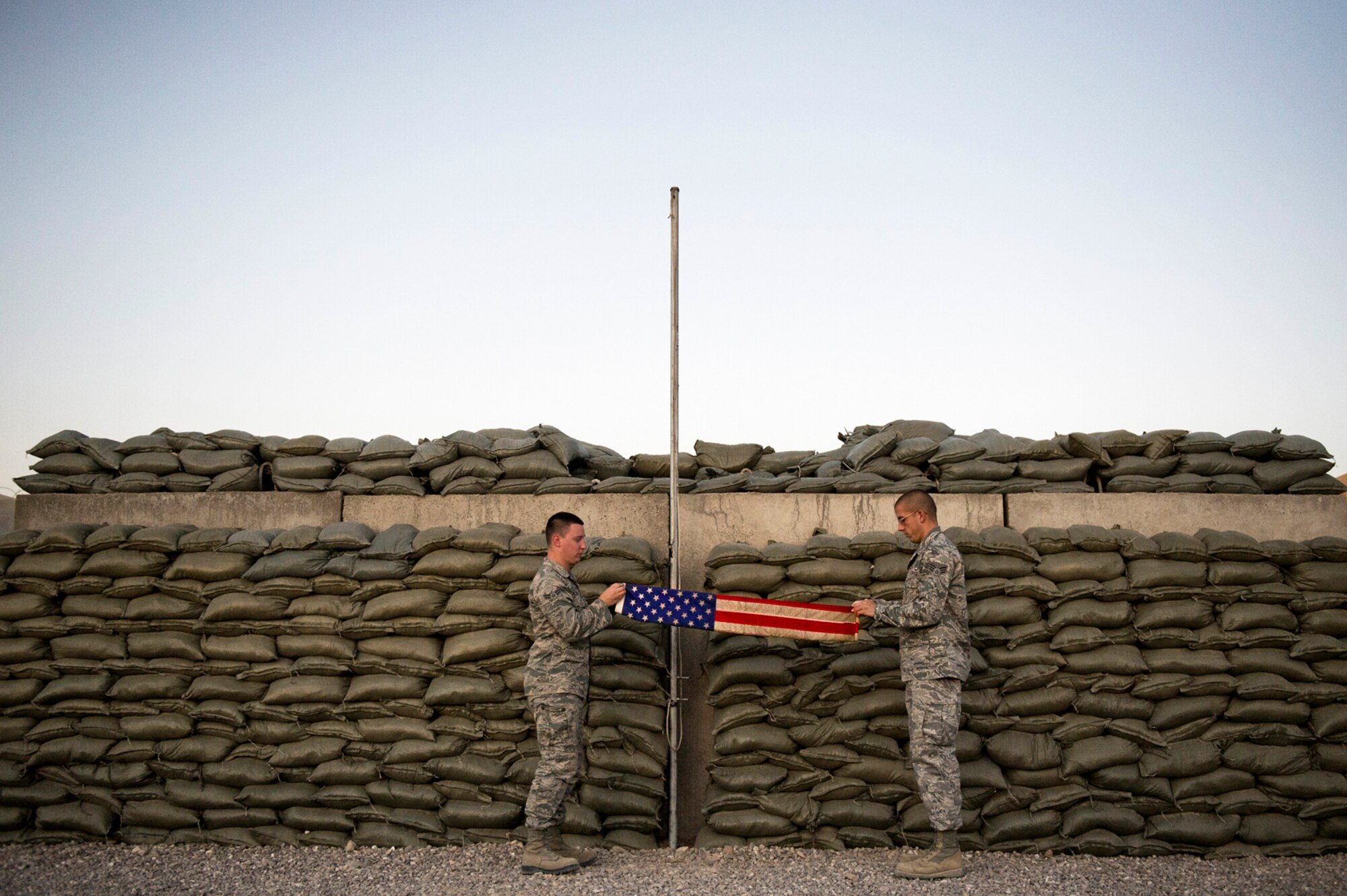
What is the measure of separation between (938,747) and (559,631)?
179 centimetres

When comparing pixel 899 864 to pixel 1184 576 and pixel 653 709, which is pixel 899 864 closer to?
pixel 653 709

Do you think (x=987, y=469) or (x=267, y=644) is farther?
(x=987, y=469)

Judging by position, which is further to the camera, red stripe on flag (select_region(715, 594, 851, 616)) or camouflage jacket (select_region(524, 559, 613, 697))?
red stripe on flag (select_region(715, 594, 851, 616))

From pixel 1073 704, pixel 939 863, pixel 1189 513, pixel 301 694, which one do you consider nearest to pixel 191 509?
pixel 301 694

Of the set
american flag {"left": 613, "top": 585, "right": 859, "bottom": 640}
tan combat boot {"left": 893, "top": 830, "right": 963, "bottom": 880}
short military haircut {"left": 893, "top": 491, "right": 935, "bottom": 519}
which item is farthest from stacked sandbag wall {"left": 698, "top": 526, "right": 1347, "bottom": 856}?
short military haircut {"left": 893, "top": 491, "right": 935, "bottom": 519}

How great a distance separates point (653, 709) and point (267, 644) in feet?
6.71

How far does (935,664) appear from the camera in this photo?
4406 mm

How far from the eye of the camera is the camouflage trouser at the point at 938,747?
170 inches

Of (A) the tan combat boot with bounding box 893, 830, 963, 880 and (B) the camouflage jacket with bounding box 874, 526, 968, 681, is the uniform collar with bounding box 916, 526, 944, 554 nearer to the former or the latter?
(B) the camouflage jacket with bounding box 874, 526, 968, 681

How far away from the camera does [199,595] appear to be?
5141 millimetres

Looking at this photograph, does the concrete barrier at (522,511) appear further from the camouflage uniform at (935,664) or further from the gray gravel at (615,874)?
the gray gravel at (615,874)

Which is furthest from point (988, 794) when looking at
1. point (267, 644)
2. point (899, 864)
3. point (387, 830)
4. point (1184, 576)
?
point (267, 644)

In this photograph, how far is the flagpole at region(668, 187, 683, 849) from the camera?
195 inches

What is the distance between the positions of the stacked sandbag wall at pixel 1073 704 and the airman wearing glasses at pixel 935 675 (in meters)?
0.40
